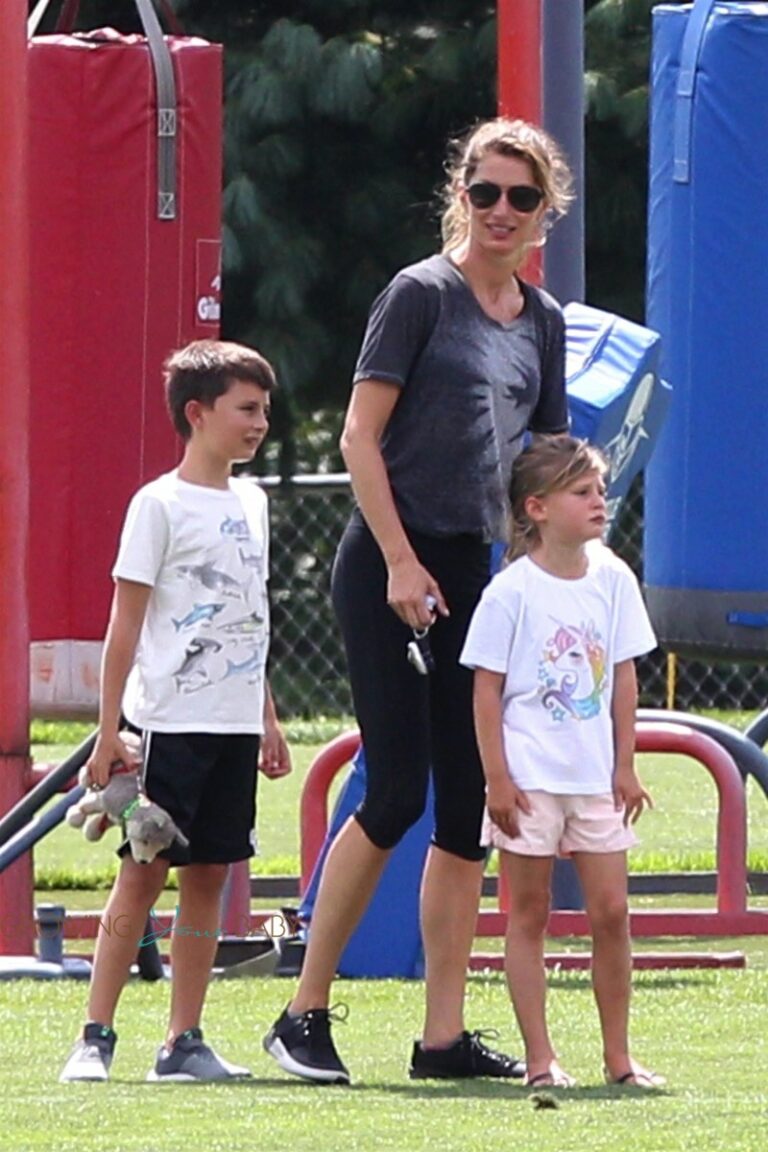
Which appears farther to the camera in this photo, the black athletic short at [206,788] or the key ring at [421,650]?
the black athletic short at [206,788]

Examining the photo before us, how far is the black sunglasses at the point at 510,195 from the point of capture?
568cm

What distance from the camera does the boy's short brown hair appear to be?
19.1 feet

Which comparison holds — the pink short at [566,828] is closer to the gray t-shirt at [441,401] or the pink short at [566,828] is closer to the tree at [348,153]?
the gray t-shirt at [441,401]

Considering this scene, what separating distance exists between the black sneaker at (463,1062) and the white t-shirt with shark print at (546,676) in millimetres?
532

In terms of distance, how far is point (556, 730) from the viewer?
5.52 metres

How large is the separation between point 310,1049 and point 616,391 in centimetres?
192

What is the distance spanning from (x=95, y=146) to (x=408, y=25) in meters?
9.09

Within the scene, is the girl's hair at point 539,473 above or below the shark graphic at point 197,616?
above

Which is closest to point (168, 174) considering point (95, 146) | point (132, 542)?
point (95, 146)

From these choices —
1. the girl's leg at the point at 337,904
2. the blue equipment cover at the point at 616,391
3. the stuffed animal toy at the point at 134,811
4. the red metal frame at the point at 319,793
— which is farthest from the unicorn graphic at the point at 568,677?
the red metal frame at the point at 319,793

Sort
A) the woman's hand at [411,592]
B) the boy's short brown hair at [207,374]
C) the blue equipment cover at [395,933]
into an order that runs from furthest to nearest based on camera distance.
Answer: the blue equipment cover at [395,933], the boy's short brown hair at [207,374], the woman's hand at [411,592]

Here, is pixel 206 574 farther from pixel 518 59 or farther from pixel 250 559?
pixel 518 59

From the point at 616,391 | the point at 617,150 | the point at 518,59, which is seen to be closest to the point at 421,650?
the point at 616,391

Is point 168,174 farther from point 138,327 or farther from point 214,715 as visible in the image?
point 214,715
